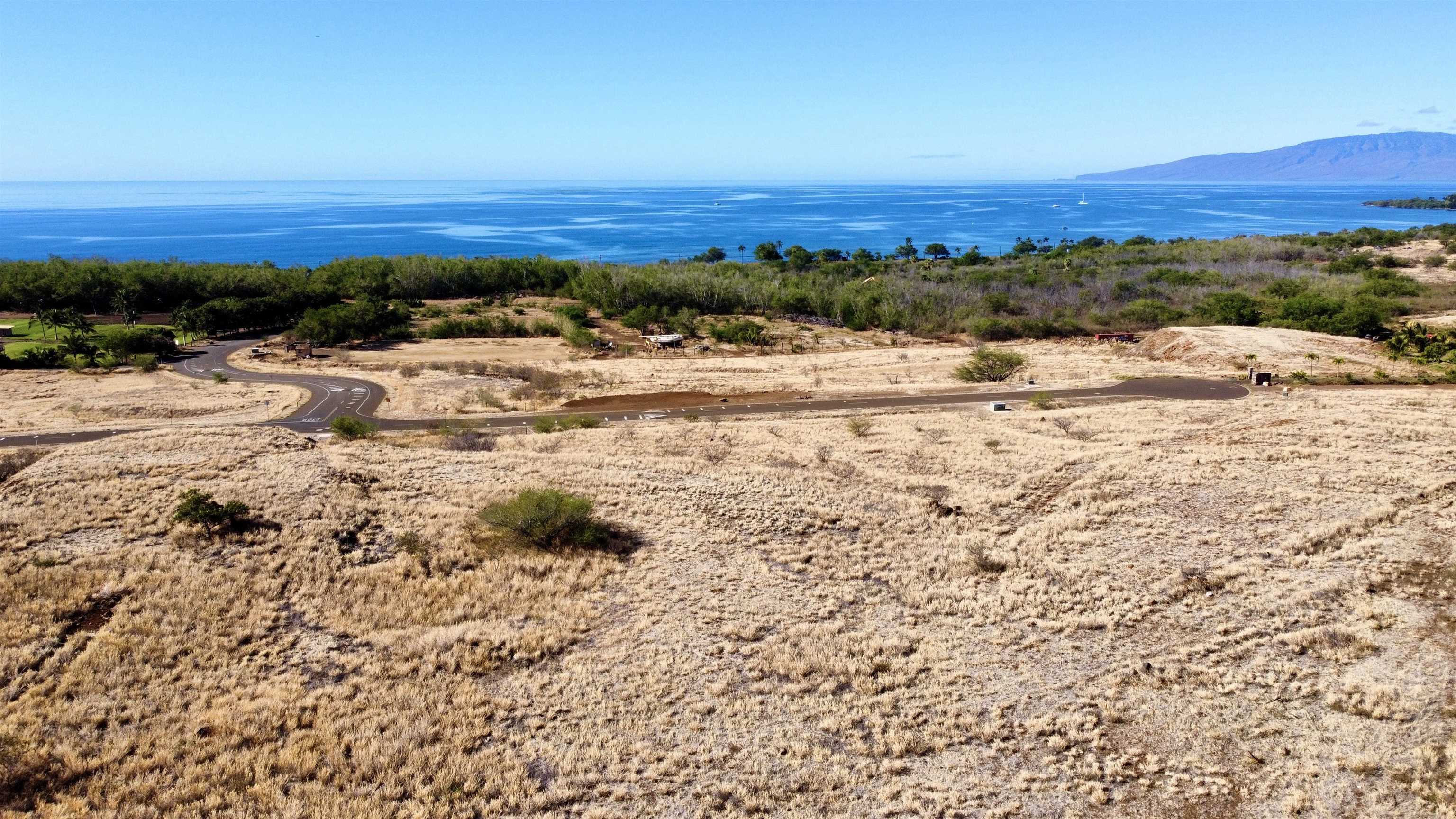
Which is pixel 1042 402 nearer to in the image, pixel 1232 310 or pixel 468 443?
pixel 468 443

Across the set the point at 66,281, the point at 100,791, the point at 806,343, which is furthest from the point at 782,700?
the point at 66,281

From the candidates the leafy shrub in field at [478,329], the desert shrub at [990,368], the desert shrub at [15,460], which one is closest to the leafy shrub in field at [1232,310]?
the desert shrub at [990,368]

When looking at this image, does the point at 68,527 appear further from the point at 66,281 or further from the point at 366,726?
the point at 66,281

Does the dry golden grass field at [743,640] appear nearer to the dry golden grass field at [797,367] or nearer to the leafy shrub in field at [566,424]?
the leafy shrub in field at [566,424]

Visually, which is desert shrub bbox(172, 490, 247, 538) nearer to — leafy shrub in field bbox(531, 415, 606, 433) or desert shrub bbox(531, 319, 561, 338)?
leafy shrub in field bbox(531, 415, 606, 433)

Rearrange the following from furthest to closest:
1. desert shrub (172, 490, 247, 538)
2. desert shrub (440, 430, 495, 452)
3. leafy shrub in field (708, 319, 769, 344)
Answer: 1. leafy shrub in field (708, 319, 769, 344)
2. desert shrub (440, 430, 495, 452)
3. desert shrub (172, 490, 247, 538)

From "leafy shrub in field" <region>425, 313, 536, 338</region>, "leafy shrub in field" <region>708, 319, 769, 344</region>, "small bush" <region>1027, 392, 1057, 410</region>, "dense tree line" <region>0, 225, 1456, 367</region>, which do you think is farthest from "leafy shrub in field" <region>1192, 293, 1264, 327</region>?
"leafy shrub in field" <region>425, 313, 536, 338</region>
